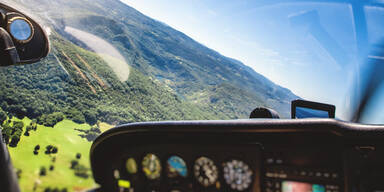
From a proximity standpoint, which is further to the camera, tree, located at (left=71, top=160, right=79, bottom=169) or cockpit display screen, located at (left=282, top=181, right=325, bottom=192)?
tree, located at (left=71, top=160, right=79, bottom=169)

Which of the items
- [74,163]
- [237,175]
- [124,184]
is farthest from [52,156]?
[237,175]

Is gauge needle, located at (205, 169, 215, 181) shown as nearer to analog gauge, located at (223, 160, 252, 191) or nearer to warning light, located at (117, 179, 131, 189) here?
analog gauge, located at (223, 160, 252, 191)

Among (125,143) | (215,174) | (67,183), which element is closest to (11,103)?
(67,183)

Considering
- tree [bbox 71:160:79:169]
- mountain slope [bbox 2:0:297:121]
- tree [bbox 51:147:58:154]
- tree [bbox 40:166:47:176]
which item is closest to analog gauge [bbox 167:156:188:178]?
tree [bbox 71:160:79:169]

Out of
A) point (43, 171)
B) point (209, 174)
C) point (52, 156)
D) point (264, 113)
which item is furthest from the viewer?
point (52, 156)

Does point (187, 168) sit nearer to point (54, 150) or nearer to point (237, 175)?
point (237, 175)

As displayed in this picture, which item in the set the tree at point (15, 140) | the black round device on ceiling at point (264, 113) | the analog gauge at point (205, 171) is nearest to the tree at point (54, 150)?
the tree at point (15, 140)

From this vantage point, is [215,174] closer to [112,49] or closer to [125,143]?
[125,143]
